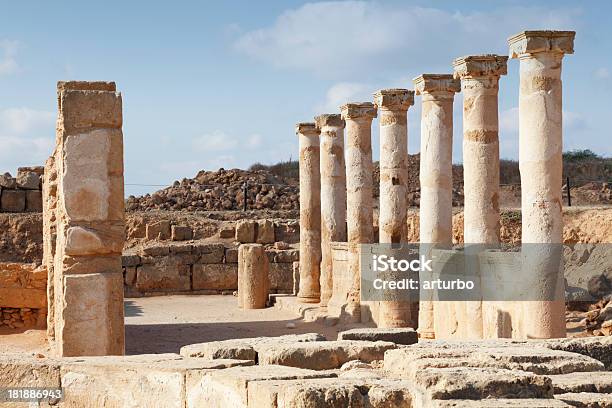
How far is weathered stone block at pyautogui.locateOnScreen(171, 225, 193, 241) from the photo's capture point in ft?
89.4

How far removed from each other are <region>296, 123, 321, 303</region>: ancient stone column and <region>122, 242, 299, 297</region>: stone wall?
4.06m

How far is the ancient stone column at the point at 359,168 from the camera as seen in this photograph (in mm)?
17500

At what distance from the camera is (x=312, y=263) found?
67.2 feet

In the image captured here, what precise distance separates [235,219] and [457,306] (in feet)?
63.1

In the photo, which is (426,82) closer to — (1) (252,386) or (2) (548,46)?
(2) (548,46)

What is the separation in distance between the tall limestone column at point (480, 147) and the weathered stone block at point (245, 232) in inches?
576

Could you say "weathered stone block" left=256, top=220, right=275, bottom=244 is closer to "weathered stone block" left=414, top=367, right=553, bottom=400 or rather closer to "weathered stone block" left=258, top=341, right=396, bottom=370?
"weathered stone block" left=258, top=341, right=396, bottom=370

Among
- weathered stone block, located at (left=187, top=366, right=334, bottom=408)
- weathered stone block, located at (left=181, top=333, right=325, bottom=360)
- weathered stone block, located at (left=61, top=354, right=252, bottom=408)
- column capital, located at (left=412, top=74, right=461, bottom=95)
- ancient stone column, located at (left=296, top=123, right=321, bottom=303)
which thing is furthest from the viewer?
ancient stone column, located at (left=296, top=123, right=321, bottom=303)

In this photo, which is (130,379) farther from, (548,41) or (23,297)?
(23,297)

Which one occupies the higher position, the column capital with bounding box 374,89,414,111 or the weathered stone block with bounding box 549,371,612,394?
the column capital with bounding box 374,89,414,111

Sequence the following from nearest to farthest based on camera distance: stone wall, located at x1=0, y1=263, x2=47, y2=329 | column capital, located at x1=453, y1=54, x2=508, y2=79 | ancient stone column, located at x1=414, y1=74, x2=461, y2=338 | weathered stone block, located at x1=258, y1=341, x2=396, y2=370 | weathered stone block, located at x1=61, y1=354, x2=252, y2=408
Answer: weathered stone block, located at x1=61, y1=354, x2=252, y2=408
weathered stone block, located at x1=258, y1=341, x2=396, y2=370
column capital, located at x1=453, y1=54, x2=508, y2=79
ancient stone column, located at x1=414, y1=74, x2=461, y2=338
stone wall, located at x1=0, y1=263, x2=47, y2=329

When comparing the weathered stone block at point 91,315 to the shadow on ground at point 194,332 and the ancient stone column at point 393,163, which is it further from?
the ancient stone column at point 393,163

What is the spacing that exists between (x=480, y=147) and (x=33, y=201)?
2007 cm

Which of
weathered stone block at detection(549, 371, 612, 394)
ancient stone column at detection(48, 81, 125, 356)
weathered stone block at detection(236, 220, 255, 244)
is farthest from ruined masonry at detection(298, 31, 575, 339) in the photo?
weathered stone block at detection(236, 220, 255, 244)
